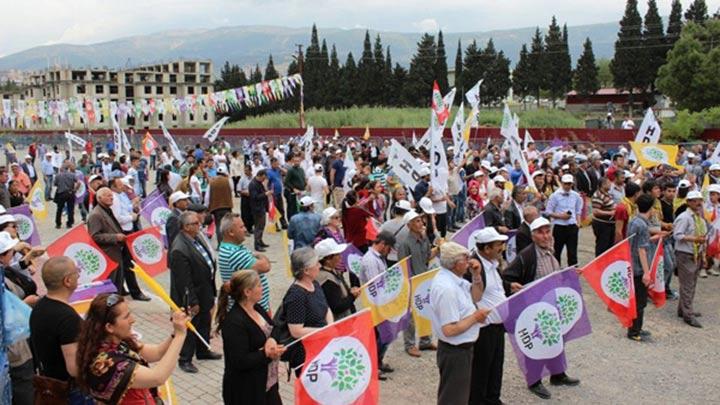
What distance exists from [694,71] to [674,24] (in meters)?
17.0

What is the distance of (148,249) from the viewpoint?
29.8 ft

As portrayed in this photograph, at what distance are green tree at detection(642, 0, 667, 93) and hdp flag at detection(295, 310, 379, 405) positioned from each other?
6364 centimetres

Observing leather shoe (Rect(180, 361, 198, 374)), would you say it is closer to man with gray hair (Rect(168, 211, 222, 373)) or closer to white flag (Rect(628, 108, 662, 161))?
man with gray hair (Rect(168, 211, 222, 373))

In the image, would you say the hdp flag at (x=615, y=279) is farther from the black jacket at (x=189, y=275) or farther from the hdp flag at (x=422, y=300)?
the black jacket at (x=189, y=275)

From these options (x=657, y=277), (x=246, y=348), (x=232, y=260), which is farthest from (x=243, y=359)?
(x=657, y=277)

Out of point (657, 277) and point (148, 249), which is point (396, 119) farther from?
point (657, 277)

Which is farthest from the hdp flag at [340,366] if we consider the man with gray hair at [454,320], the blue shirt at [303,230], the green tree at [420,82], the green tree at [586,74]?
the green tree at [586,74]

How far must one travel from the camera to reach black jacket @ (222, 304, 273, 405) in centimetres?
420

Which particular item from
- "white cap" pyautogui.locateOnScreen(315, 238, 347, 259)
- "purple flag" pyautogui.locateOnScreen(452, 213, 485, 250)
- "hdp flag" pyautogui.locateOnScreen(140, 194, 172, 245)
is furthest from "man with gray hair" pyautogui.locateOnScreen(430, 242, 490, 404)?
"hdp flag" pyautogui.locateOnScreen(140, 194, 172, 245)

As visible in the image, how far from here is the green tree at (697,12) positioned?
6128cm

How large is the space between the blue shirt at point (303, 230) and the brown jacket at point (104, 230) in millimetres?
2344

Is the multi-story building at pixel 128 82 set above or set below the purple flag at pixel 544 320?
above

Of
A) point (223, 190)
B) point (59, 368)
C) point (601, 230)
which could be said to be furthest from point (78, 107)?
point (59, 368)

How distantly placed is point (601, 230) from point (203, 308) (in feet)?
21.8
